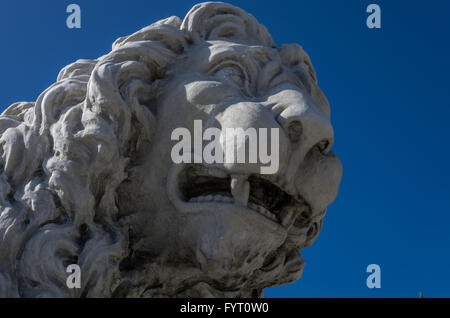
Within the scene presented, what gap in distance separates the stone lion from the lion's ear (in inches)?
4.5

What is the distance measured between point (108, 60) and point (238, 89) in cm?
72

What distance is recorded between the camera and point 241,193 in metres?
3.40

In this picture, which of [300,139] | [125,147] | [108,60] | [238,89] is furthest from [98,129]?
[300,139]

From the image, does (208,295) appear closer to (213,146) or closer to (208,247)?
(208,247)

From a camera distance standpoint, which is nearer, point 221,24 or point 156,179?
point 156,179

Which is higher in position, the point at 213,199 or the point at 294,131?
the point at 294,131

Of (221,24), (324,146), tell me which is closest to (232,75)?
(221,24)

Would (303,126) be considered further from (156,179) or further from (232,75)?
(156,179)

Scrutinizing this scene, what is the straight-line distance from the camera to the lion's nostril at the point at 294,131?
3.40 m

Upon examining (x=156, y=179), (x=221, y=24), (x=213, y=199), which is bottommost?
(x=213, y=199)

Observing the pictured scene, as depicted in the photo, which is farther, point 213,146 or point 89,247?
point 213,146

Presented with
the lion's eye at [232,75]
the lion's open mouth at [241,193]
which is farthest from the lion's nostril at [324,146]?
the lion's eye at [232,75]

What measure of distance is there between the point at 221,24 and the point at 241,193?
1.13 metres

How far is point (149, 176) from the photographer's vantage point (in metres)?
3.56
